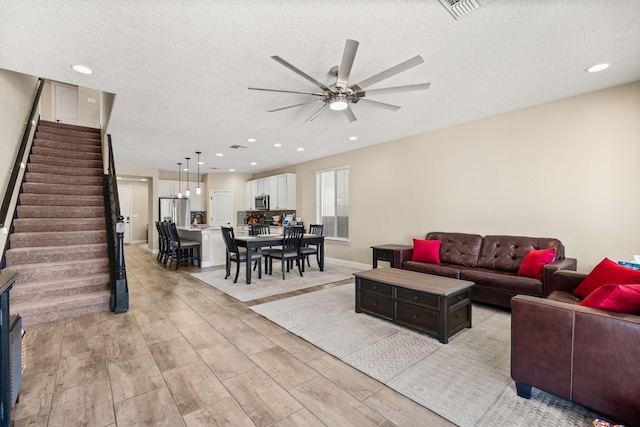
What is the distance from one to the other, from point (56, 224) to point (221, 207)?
19.0ft

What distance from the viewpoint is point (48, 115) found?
760 centimetres

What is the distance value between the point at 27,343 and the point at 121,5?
3.09 metres

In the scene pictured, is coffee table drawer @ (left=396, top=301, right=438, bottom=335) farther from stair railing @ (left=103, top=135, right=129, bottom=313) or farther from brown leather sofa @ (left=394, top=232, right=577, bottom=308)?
stair railing @ (left=103, top=135, right=129, bottom=313)

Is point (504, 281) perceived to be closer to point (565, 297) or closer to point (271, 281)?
point (565, 297)

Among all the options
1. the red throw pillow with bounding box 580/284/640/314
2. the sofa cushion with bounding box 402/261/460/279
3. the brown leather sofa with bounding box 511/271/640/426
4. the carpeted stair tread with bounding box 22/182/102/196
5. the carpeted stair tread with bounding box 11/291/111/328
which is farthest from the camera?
the carpeted stair tread with bounding box 22/182/102/196

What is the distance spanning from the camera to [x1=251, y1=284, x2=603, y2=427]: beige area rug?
1.74 m

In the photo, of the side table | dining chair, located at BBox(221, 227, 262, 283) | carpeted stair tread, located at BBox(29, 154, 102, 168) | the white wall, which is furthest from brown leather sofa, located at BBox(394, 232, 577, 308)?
carpeted stair tread, located at BBox(29, 154, 102, 168)

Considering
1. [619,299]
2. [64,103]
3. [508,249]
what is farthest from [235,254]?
[64,103]

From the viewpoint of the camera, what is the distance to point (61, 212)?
4398mm

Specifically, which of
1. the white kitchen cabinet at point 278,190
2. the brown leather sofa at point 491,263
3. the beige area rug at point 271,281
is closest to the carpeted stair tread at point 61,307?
the beige area rug at point 271,281

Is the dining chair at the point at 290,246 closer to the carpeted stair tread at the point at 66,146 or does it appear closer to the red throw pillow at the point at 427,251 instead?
the red throw pillow at the point at 427,251

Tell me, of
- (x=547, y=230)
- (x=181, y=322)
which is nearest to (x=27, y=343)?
(x=181, y=322)

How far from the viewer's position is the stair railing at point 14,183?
3363 mm

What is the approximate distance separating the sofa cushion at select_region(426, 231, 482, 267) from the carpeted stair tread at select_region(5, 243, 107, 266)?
16.9ft
